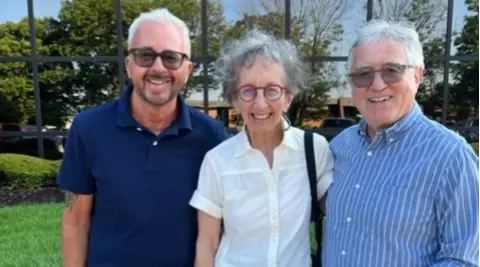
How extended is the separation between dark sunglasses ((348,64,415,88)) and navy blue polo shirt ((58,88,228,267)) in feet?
2.43

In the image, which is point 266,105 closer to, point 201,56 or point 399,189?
point 399,189

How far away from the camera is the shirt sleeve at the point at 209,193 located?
199 centimetres

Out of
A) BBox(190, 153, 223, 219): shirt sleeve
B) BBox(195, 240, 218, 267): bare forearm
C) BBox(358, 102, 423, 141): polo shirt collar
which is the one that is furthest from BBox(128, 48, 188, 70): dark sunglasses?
BBox(358, 102, 423, 141): polo shirt collar

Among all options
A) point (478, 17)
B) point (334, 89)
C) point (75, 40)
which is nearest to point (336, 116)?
point (334, 89)

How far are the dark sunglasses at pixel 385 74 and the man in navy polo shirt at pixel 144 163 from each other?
2.41 feet

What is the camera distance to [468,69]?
32.9 ft

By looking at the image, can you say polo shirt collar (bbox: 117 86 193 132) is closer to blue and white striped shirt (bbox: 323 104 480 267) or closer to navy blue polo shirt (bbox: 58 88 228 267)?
navy blue polo shirt (bbox: 58 88 228 267)

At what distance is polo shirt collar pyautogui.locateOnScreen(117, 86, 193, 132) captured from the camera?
6.95ft

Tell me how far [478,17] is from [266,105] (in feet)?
31.5

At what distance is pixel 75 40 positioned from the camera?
1048cm

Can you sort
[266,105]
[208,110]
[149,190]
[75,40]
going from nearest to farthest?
[266,105]
[149,190]
[208,110]
[75,40]

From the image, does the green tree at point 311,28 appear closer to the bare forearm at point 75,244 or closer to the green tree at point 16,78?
the green tree at point 16,78

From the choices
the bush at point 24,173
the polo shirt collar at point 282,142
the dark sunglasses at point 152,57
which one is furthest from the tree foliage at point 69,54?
the polo shirt collar at point 282,142

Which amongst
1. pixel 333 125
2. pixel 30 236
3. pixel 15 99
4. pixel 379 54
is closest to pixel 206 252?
pixel 379 54
